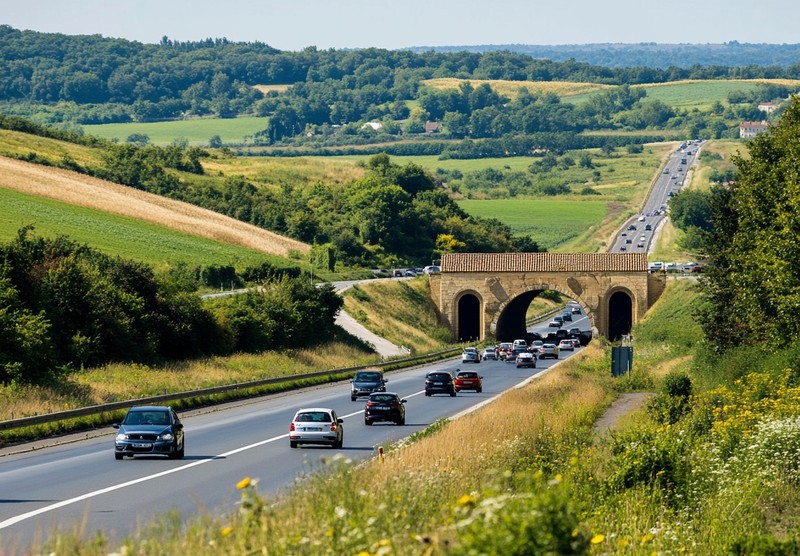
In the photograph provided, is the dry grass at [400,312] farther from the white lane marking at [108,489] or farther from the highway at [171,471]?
the white lane marking at [108,489]

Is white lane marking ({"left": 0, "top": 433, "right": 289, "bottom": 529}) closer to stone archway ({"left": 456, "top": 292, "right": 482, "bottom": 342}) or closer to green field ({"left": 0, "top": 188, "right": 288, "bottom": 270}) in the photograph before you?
green field ({"left": 0, "top": 188, "right": 288, "bottom": 270})

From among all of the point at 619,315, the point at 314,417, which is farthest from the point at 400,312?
the point at 314,417

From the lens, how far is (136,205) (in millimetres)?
131250

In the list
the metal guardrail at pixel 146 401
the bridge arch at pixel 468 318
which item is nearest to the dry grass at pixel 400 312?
the bridge arch at pixel 468 318

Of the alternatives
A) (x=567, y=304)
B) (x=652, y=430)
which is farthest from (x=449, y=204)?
(x=652, y=430)

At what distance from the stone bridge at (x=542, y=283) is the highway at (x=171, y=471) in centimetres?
6193

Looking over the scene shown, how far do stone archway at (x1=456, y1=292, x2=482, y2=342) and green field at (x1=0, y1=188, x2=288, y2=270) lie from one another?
15.3m

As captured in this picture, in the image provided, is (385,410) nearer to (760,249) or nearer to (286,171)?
(760,249)

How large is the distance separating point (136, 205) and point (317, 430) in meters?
96.1

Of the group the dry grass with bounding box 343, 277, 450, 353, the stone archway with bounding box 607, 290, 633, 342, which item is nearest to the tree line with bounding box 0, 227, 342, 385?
the dry grass with bounding box 343, 277, 450, 353

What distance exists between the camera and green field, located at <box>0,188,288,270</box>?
102750 millimetres

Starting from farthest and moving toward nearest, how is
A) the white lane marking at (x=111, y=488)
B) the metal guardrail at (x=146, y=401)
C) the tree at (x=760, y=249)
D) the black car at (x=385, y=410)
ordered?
1. the tree at (x=760, y=249)
2. the black car at (x=385, y=410)
3. the metal guardrail at (x=146, y=401)
4. the white lane marking at (x=111, y=488)

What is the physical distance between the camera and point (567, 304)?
7352 inches

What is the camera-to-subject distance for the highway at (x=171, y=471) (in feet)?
76.1
